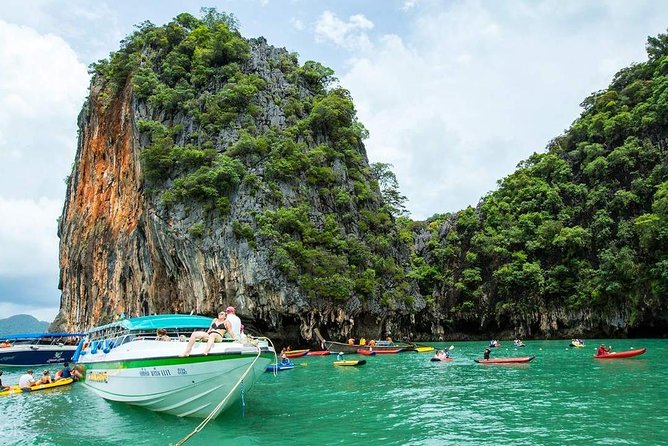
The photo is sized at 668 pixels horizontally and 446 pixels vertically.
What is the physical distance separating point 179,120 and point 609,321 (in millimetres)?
42228

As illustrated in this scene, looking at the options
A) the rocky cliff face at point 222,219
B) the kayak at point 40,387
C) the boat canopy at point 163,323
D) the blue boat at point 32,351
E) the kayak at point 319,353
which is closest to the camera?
the boat canopy at point 163,323

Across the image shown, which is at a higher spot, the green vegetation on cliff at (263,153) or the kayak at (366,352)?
the green vegetation on cliff at (263,153)

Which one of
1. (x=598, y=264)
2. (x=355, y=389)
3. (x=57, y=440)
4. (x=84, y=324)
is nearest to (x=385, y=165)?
(x=598, y=264)

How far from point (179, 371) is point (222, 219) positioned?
2452 cm

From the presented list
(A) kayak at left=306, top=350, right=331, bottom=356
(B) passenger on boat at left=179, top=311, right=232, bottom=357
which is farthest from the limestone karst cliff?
(B) passenger on boat at left=179, top=311, right=232, bottom=357

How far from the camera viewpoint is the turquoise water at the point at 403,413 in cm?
1052

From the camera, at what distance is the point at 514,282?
155ft

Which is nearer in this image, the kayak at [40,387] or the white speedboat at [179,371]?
the white speedboat at [179,371]

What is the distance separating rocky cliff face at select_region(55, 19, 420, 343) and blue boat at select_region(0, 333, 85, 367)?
6163 millimetres

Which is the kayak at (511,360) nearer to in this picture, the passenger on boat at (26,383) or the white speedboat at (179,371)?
the white speedboat at (179,371)

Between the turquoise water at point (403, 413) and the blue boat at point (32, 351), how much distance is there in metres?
16.4

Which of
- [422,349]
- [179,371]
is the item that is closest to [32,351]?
[422,349]

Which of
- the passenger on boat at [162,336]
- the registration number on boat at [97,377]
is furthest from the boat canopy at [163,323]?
the registration number on boat at [97,377]

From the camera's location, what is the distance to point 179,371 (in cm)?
1181
